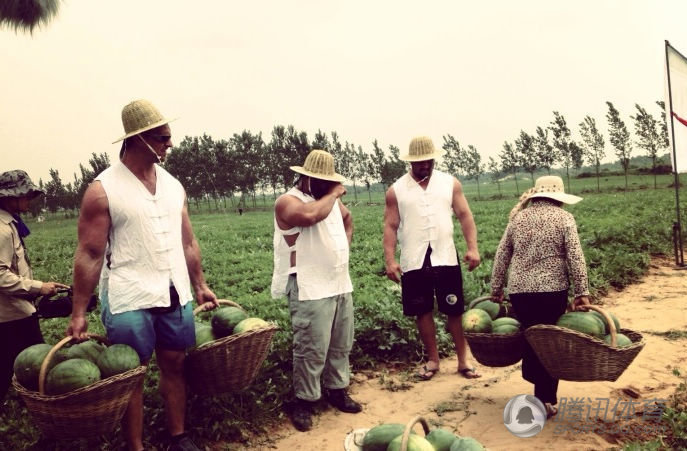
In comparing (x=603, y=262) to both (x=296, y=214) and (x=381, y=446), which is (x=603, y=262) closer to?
(x=296, y=214)

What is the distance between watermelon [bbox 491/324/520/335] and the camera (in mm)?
4039

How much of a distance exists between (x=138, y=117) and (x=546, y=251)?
293 centimetres

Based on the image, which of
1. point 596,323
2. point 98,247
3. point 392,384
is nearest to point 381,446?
point 98,247

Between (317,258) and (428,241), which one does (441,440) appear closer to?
(317,258)

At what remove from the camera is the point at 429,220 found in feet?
16.1

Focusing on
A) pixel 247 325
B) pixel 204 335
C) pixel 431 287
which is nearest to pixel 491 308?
pixel 431 287

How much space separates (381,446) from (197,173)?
61.4m

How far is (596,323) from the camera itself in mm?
3596

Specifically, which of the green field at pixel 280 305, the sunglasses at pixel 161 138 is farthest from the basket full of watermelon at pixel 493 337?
the sunglasses at pixel 161 138

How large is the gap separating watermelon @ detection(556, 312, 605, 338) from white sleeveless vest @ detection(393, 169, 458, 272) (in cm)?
142

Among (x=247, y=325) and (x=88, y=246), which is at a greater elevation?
(x=88, y=246)

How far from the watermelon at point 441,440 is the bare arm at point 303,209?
88.5 inches

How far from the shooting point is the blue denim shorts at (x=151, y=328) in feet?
10.4

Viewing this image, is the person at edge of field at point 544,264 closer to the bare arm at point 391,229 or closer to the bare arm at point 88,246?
the bare arm at point 391,229
